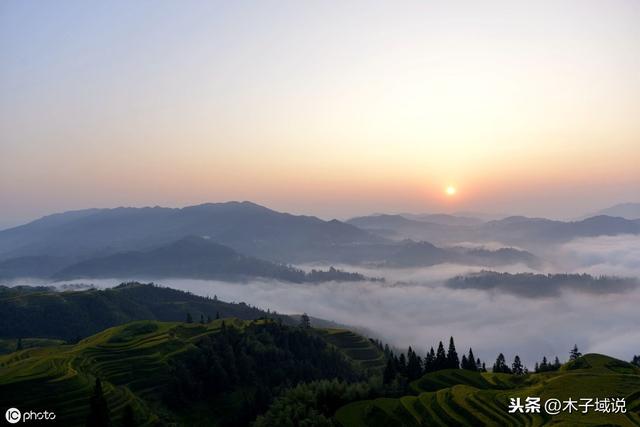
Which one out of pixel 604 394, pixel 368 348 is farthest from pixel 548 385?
pixel 368 348

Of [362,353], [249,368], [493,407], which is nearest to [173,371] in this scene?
[249,368]

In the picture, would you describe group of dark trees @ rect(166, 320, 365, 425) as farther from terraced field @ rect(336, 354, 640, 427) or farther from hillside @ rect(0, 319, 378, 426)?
terraced field @ rect(336, 354, 640, 427)

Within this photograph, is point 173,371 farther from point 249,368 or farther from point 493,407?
point 493,407

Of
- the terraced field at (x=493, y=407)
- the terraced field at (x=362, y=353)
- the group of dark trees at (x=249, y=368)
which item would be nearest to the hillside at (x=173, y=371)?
the group of dark trees at (x=249, y=368)

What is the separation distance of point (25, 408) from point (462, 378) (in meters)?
70.2

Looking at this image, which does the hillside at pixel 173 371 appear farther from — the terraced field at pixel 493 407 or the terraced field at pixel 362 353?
the terraced field at pixel 493 407

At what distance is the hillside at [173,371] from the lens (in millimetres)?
79062

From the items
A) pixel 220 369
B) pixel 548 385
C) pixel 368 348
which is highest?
pixel 548 385

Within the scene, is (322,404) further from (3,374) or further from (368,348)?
(368,348)

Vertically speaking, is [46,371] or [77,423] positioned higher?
[46,371]

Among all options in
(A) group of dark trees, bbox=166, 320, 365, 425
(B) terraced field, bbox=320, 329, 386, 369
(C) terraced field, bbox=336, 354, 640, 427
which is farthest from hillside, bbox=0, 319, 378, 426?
(C) terraced field, bbox=336, 354, 640, 427

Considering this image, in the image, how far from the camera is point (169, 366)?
362ft

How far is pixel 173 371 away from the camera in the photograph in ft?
356

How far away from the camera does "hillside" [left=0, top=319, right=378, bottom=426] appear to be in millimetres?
79062
